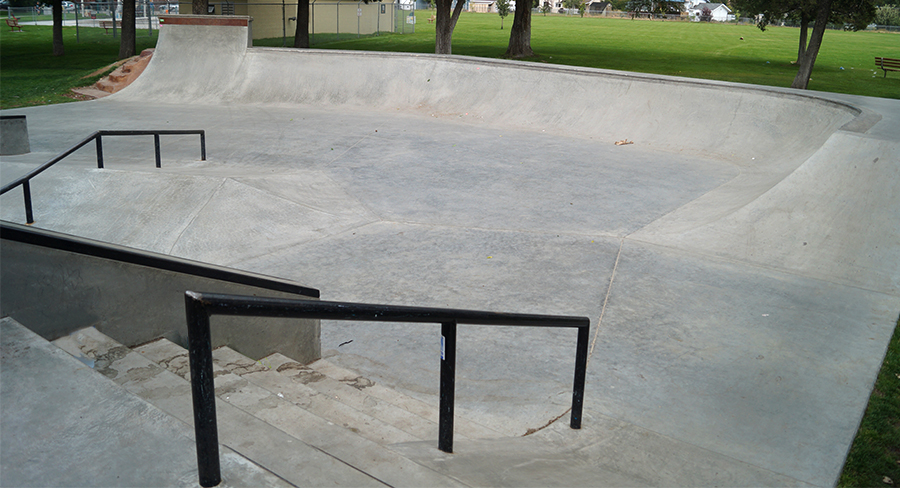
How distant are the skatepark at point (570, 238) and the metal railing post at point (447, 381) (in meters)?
0.09

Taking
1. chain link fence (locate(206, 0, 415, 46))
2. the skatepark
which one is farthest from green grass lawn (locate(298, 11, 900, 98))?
the skatepark

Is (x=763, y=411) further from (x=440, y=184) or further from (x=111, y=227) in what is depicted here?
(x=111, y=227)

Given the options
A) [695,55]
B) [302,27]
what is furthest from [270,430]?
[695,55]

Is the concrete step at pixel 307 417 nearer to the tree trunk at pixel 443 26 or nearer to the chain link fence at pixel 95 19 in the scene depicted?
the tree trunk at pixel 443 26

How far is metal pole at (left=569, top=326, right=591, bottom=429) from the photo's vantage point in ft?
12.1

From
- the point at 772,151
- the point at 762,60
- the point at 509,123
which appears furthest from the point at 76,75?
Result: the point at 762,60

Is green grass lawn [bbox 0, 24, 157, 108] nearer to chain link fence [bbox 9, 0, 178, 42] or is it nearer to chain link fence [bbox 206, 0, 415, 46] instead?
chain link fence [bbox 9, 0, 178, 42]

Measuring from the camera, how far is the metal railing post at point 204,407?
6.07ft

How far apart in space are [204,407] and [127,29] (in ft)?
83.8

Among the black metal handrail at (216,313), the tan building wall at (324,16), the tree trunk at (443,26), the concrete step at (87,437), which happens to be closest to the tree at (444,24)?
the tree trunk at (443,26)

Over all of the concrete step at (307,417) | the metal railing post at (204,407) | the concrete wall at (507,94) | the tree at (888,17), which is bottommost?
the concrete step at (307,417)

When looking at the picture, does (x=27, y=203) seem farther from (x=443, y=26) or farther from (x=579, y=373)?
(x=443, y=26)

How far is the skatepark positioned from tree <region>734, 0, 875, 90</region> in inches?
263

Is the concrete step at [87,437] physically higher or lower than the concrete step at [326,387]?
higher
